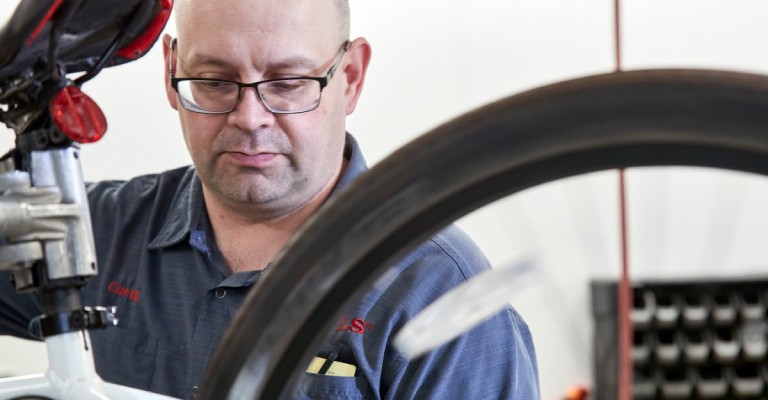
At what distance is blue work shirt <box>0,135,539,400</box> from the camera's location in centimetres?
83

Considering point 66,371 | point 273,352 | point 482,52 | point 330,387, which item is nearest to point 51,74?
point 66,371

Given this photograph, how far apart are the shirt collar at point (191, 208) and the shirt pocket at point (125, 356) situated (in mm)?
103

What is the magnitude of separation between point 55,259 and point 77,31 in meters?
0.15

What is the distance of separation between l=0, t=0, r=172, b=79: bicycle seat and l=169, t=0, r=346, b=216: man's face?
0.79 ft

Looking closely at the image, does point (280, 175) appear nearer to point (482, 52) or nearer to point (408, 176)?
point (408, 176)

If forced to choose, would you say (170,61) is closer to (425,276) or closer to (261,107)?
(261,107)

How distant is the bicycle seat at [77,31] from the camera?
49 centimetres

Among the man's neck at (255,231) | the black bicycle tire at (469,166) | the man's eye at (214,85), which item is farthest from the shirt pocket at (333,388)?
the black bicycle tire at (469,166)

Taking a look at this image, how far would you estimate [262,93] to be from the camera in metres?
0.84

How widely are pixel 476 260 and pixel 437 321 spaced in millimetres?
643

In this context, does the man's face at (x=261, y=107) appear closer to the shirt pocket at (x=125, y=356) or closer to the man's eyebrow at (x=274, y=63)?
the man's eyebrow at (x=274, y=63)

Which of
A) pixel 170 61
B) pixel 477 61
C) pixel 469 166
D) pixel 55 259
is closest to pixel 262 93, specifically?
pixel 170 61

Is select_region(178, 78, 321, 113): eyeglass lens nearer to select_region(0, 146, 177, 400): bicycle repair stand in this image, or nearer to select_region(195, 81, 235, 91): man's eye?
select_region(195, 81, 235, 91): man's eye

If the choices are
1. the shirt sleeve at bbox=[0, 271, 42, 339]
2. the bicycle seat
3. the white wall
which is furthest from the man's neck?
the white wall
